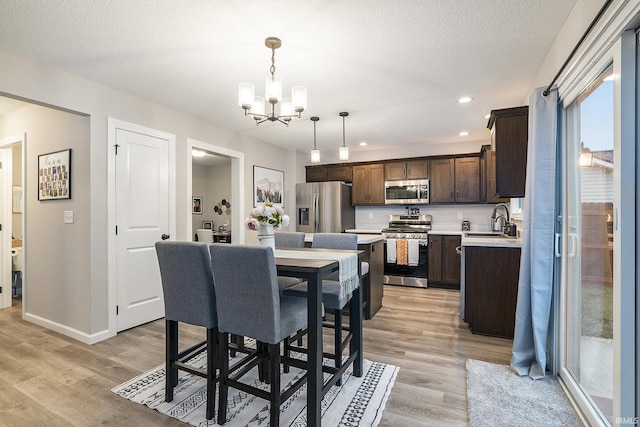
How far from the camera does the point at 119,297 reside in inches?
122

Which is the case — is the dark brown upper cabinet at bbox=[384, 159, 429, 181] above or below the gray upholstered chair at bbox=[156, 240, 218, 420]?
above

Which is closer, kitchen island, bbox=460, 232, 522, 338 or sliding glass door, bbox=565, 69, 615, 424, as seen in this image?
sliding glass door, bbox=565, 69, 615, 424

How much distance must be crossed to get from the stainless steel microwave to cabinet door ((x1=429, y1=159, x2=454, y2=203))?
0.39 feet

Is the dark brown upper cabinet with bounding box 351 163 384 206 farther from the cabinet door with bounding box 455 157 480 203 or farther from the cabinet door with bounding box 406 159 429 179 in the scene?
the cabinet door with bounding box 455 157 480 203

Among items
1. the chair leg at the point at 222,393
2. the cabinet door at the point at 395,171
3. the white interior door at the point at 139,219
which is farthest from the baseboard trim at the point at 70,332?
the cabinet door at the point at 395,171

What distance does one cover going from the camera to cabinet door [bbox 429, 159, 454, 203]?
5320mm

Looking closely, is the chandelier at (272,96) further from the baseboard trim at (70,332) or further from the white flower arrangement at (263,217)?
the baseboard trim at (70,332)

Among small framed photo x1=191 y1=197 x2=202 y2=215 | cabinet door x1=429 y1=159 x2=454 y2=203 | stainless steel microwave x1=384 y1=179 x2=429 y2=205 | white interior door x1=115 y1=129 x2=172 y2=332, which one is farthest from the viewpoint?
small framed photo x1=191 y1=197 x2=202 y2=215

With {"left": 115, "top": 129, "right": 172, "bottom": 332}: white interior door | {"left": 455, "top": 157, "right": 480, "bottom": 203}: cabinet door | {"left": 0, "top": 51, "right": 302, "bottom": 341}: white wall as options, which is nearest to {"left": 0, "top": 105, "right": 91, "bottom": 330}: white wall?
{"left": 0, "top": 51, "right": 302, "bottom": 341}: white wall

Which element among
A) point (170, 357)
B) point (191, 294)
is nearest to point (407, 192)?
point (191, 294)

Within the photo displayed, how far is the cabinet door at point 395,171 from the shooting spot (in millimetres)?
5656

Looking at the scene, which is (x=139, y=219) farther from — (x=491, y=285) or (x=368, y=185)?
(x=368, y=185)

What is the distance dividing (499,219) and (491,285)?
2.56 meters

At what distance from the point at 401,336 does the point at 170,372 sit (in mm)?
2035
